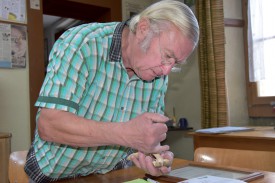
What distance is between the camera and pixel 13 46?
2867 mm

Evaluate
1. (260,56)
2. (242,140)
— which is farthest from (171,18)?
(260,56)

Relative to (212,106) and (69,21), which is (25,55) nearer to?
(212,106)

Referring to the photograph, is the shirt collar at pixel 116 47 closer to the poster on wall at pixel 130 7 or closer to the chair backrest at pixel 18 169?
the chair backrest at pixel 18 169

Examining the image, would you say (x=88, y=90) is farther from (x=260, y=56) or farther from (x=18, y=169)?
(x=260, y=56)

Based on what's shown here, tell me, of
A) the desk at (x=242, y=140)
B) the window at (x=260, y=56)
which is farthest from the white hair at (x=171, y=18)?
the window at (x=260, y=56)

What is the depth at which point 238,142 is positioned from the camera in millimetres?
2299

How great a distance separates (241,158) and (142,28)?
0.86m

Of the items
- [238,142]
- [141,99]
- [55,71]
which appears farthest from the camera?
[238,142]

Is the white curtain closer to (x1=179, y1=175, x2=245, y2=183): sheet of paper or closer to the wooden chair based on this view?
the wooden chair

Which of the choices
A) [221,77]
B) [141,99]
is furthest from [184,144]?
[141,99]

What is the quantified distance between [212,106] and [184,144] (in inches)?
29.9

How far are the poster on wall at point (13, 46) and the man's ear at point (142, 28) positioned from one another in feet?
6.83

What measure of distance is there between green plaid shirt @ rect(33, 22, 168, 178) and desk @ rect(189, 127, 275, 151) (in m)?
1.12

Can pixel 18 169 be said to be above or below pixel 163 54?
below
